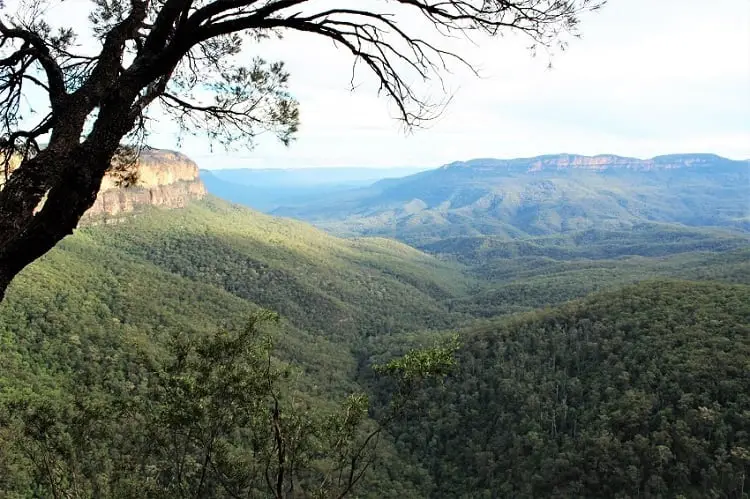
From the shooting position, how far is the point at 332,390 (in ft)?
138

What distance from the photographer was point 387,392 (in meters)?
43.1

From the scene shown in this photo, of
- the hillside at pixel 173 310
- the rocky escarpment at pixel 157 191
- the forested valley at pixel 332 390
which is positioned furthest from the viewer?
the rocky escarpment at pixel 157 191

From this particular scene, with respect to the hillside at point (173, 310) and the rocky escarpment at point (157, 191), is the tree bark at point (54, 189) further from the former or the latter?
the rocky escarpment at point (157, 191)

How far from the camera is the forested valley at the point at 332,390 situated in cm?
516

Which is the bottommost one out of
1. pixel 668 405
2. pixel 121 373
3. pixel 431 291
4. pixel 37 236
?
pixel 431 291

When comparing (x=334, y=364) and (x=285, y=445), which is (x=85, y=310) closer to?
(x=334, y=364)

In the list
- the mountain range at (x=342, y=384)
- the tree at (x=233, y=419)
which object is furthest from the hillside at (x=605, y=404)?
the tree at (x=233, y=419)

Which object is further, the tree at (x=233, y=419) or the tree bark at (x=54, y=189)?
the tree at (x=233, y=419)

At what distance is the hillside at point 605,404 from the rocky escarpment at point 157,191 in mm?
47257

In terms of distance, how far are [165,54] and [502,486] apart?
108 feet

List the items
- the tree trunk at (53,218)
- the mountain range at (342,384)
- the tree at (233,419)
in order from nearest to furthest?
1. the tree trunk at (53,218)
2. the tree at (233,419)
3. the mountain range at (342,384)

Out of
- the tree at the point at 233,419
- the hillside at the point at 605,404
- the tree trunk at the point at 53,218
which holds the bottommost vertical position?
the hillside at the point at 605,404

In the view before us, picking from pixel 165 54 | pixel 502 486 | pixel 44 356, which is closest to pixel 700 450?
pixel 502 486

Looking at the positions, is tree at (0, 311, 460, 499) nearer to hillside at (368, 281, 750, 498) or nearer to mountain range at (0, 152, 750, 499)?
mountain range at (0, 152, 750, 499)
